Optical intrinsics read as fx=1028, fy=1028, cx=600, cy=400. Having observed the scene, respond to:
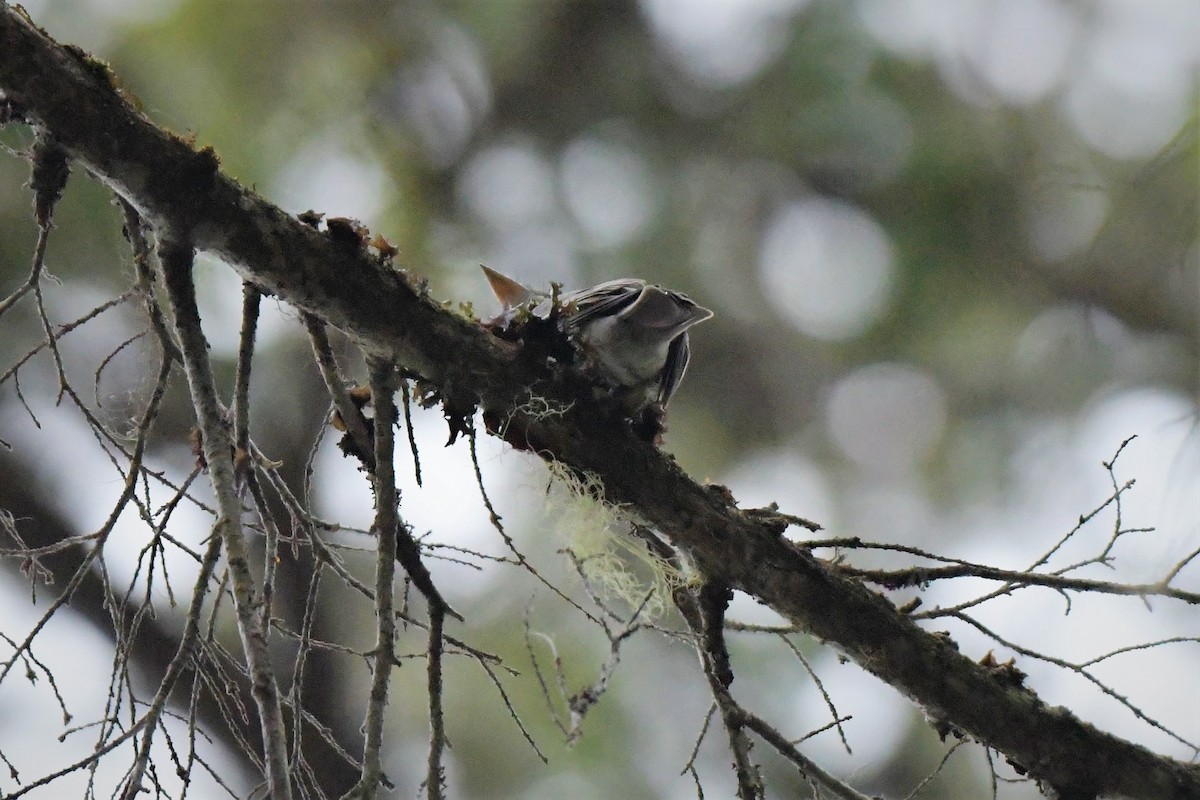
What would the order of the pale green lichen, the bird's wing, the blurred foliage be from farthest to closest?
the blurred foliage < the bird's wing < the pale green lichen

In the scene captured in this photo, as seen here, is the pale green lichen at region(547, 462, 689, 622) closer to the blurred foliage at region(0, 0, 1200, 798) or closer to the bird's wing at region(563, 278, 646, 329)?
the bird's wing at region(563, 278, 646, 329)

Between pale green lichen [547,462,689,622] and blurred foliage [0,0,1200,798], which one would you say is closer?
pale green lichen [547,462,689,622]

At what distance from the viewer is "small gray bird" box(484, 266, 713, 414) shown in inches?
56.8

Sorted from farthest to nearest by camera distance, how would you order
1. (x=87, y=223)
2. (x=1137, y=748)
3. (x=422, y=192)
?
(x=422, y=192) → (x=87, y=223) → (x=1137, y=748)

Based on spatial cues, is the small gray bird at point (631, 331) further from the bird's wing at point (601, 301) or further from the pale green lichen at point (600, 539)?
the pale green lichen at point (600, 539)

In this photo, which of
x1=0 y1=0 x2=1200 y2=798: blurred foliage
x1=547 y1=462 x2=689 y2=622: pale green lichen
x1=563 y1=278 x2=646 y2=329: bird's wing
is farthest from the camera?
x1=0 y1=0 x2=1200 y2=798: blurred foliage

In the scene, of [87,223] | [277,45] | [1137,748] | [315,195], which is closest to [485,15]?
[277,45]

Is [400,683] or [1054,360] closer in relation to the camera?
[1054,360]

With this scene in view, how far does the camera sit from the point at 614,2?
3350 mm

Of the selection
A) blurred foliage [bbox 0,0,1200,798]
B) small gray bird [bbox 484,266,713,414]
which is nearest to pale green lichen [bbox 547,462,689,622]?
small gray bird [bbox 484,266,713,414]

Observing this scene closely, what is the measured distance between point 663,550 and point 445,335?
454mm

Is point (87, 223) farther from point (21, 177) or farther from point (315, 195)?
point (315, 195)

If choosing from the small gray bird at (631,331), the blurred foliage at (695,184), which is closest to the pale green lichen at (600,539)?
the small gray bird at (631,331)

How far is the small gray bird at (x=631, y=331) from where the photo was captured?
144cm
